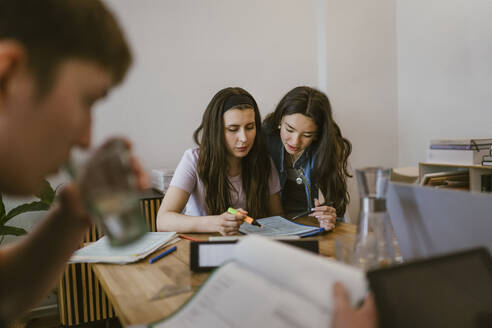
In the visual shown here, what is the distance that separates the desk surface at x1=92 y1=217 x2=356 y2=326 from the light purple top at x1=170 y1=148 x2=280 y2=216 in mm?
529

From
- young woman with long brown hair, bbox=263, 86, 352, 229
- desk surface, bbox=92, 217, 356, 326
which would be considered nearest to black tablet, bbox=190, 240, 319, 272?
desk surface, bbox=92, 217, 356, 326

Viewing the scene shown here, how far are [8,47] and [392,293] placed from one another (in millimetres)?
589

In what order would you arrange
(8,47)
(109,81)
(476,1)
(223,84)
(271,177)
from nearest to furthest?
1. (8,47)
2. (109,81)
3. (271,177)
4. (476,1)
5. (223,84)

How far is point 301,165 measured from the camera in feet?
7.03

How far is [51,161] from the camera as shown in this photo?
47cm

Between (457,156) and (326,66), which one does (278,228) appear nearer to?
(457,156)

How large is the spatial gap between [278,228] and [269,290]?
773mm

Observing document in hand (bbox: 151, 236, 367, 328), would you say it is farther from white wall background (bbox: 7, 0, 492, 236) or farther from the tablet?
white wall background (bbox: 7, 0, 492, 236)

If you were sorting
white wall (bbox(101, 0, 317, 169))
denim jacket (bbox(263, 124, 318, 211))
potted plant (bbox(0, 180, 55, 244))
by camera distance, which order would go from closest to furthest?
potted plant (bbox(0, 180, 55, 244))
denim jacket (bbox(263, 124, 318, 211))
white wall (bbox(101, 0, 317, 169))

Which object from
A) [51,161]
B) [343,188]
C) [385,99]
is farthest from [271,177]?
[385,99]

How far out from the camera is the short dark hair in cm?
44

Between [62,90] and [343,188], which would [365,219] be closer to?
[62,90]

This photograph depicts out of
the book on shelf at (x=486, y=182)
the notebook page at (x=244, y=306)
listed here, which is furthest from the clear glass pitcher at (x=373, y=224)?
the book on shelf at (x=486, y=182)

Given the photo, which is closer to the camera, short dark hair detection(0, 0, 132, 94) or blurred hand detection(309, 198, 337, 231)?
short dark hair detection(0, 0, 132, 94)
